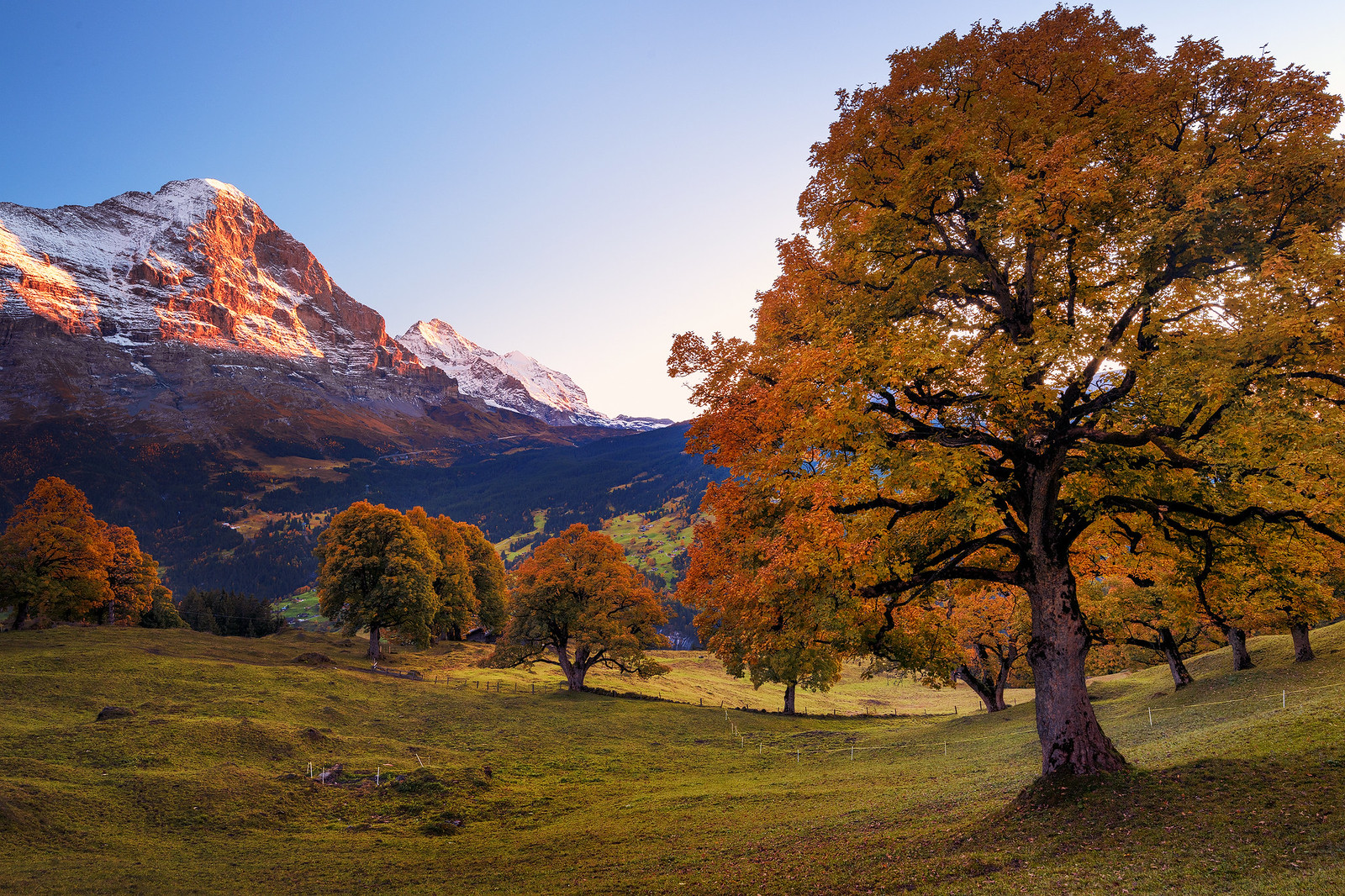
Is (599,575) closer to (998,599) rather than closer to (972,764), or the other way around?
(998,599)

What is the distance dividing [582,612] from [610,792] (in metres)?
28.4

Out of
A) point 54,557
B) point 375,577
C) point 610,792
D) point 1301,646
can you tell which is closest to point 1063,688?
point 610,792

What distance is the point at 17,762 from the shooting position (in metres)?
24.9

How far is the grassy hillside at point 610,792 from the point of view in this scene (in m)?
11.3

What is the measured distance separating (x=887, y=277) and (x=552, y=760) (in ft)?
106

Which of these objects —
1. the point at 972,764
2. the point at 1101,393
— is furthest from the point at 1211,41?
the point at 972,764

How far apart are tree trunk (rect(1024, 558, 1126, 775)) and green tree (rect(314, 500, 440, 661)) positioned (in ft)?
187

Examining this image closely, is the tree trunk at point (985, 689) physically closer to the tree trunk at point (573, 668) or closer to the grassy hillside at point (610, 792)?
the grassy hillside at point (610, 792)

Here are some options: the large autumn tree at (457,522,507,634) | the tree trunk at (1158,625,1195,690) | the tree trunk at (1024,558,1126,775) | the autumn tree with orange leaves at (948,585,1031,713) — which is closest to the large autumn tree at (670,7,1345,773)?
the tree trunk at (1024,558,1126,775)

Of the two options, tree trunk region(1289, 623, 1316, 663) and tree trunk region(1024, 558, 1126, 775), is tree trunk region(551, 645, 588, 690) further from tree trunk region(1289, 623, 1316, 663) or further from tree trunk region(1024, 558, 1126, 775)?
tree trunk region(1289, 623, 1316, 663)

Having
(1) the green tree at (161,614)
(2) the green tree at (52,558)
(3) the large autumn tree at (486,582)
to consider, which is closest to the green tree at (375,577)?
(2) the green tree at (52,558)

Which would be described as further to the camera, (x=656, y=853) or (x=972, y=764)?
(x=972, y=764)

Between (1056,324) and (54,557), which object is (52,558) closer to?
(54,557)

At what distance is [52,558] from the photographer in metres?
58.6
